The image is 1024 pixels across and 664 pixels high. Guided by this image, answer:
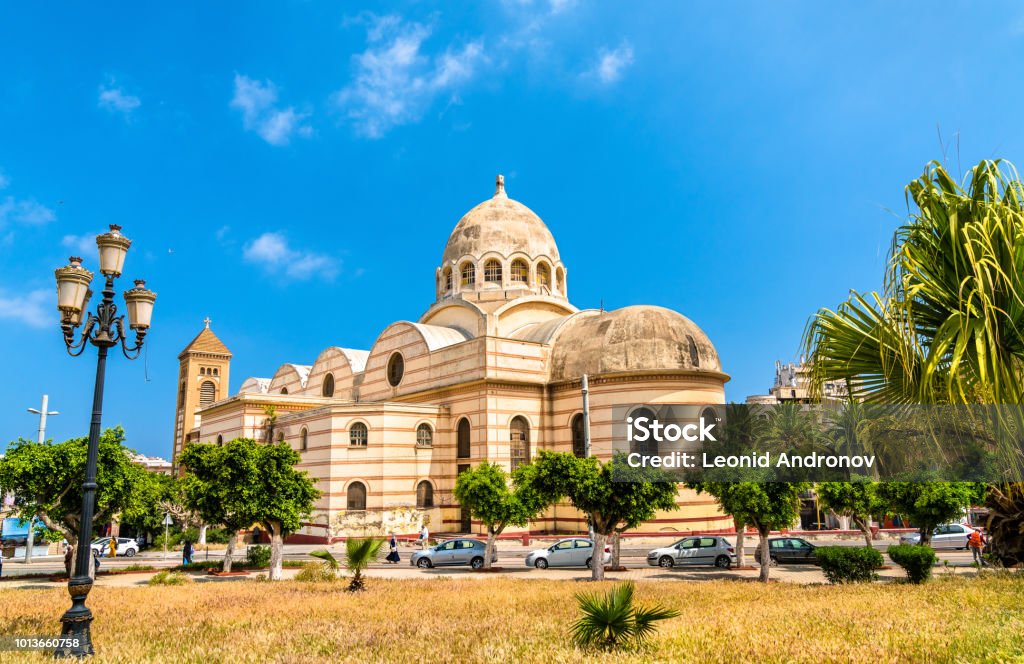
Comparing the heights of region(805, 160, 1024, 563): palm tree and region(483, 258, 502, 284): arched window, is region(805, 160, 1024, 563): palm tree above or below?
below

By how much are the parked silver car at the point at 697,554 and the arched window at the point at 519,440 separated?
10490 mm

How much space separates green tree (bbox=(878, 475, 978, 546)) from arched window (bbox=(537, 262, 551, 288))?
2177 centimetres

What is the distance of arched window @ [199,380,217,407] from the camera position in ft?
205

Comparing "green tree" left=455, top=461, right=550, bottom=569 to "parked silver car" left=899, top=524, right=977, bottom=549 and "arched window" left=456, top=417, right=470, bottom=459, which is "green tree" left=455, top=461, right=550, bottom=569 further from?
"parked silver car" left=899, top=524, right=977, bottom=549

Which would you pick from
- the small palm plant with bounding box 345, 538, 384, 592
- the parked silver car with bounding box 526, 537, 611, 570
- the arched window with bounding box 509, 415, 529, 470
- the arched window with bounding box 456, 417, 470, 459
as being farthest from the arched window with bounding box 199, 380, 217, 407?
the small palm plant with bounding box 345, 538, 384, 592

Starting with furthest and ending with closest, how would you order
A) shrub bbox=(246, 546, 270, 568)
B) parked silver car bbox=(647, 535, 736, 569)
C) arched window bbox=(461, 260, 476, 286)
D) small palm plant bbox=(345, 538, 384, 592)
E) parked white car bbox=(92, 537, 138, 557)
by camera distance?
arched window bbox=(461, 260, 476, 286)
parked white car bbox=(92, 537, 138, 557)
shrub bbox=(246, 546, 270, 568)
parked silver car bbox=(647, 535, 736, 569)
small palm plant bbox=(345, 538, 384, 592)

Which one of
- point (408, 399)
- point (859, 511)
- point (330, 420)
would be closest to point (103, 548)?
point (330, 420)

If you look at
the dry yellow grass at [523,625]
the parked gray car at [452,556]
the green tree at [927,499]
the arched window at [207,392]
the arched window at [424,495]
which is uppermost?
the arched window at [207,392]

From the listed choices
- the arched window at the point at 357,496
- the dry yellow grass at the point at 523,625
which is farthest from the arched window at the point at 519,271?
the dry yellow grass at the point at 523,625

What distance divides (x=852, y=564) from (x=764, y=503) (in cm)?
353

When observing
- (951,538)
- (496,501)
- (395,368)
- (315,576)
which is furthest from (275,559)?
(951,538)

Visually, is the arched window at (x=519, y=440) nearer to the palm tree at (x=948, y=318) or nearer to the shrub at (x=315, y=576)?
the shrub at (x=315, y=576)

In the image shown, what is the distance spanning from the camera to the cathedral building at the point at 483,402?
3378 centimetres

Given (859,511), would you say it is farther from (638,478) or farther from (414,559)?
(414,559)
